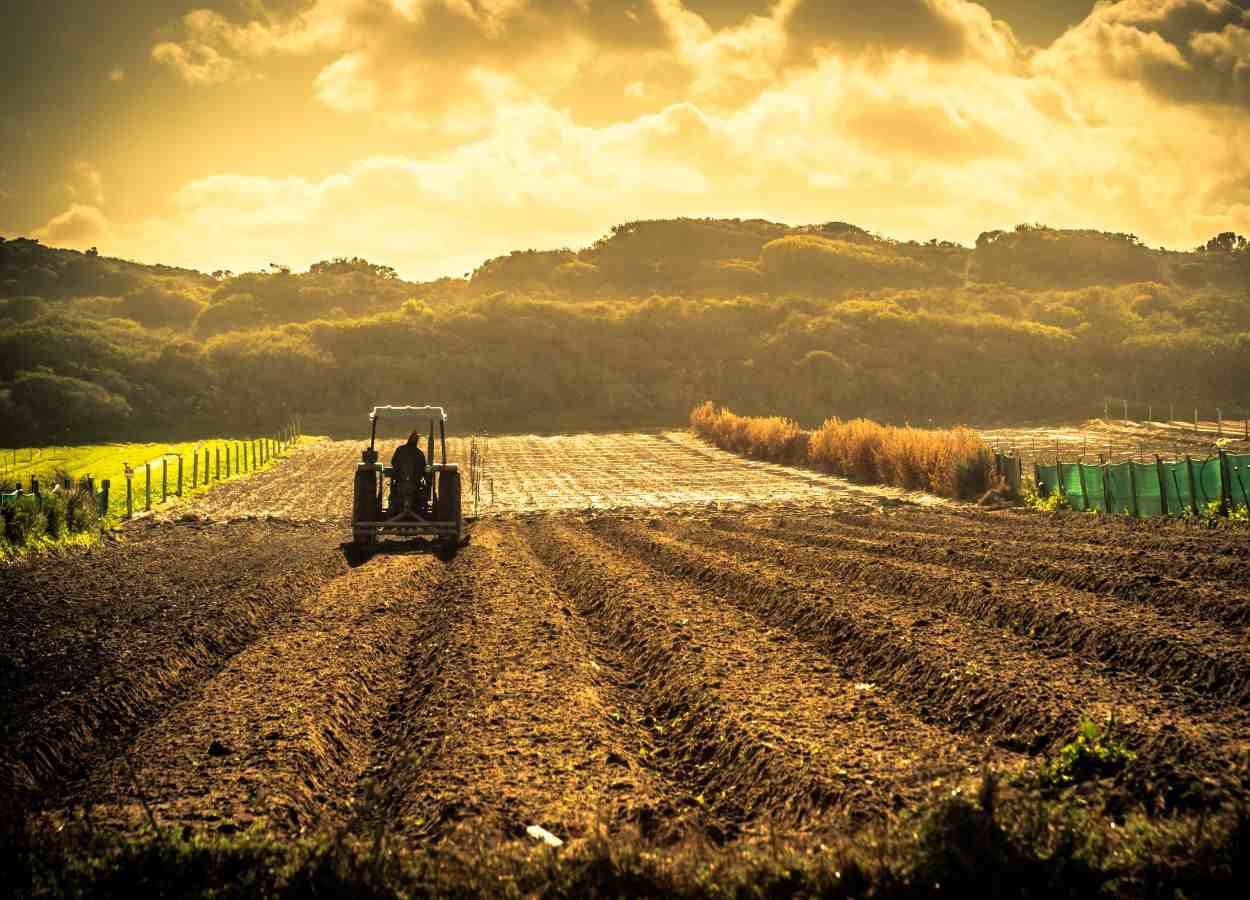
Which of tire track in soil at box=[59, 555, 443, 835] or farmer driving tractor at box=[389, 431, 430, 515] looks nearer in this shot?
tire track in soil at box=[59, 555, 443, 835]

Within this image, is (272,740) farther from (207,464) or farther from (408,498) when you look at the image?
(207,464)

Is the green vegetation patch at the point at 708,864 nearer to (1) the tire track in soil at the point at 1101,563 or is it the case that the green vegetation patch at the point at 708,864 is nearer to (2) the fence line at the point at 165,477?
(1) the tire track in soil at the point at 1101,563

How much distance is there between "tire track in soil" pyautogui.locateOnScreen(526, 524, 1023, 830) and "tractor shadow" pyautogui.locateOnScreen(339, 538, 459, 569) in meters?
6.25

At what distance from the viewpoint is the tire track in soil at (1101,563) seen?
35.1 ft

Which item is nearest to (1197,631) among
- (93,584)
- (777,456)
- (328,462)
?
(93,584)

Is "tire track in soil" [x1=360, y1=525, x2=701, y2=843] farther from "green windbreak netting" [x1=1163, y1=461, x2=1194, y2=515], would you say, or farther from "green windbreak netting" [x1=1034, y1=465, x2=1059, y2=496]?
"green windbreak netting" [x1=1034, y1=465, x2=1059, y2=496]

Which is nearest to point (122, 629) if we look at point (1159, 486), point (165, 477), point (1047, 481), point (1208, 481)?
point (1208, 481)

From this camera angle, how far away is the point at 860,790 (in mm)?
6102

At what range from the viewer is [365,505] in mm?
17438

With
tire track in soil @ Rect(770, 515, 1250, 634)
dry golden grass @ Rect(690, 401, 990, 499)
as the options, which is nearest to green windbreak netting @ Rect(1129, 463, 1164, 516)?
tire track in soil @ Rect(770, 515, 1250, 634)

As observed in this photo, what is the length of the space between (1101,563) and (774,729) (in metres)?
8.01

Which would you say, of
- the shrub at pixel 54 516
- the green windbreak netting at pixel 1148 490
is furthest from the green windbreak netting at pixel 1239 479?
the shrub at pixel 54 516

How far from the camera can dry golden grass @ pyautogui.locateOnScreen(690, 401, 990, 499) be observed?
26969 millimetres

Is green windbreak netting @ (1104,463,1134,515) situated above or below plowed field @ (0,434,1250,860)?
above
